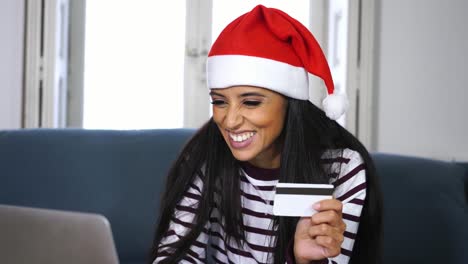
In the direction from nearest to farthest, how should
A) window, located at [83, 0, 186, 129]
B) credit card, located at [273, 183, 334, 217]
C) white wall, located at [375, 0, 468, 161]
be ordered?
1. credit card, located at [273, 183, 334, 217]
2. white wall, located at [375, 0, 468, 161]
3. window, located at [83, 0, 186, 129]

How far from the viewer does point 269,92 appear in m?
1.46

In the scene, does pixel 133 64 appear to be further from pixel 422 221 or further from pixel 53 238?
pixel 53 238

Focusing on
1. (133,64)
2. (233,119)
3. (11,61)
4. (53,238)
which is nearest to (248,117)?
(233,119)

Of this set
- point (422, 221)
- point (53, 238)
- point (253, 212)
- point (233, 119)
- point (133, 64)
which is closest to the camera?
point (53, 238)

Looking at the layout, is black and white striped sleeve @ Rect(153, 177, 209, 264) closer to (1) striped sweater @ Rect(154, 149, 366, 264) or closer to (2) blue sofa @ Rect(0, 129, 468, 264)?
(1) striped sweater @ Rect(154, 149, 366, 264)

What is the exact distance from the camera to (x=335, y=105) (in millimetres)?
1434

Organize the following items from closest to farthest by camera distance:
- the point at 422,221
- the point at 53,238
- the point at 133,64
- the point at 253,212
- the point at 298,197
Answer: the point at 53,238 < the point at 298,197 < the point at 253,212 < the point at 422,221 < the point at 133,64

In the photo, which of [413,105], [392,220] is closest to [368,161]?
[392,220]

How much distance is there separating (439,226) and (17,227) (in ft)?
5.17

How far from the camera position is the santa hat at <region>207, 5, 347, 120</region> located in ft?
4.69

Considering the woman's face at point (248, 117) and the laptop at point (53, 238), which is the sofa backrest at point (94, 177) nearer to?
the woman's face at point (248, 117)

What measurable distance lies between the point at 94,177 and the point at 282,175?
2.89ft

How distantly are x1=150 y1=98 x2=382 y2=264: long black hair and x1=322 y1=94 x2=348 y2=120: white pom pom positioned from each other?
66mm

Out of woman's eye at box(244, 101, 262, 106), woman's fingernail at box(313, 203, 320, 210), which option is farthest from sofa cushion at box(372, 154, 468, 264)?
woman's fingernail at box(313, 203, 320, 210)
